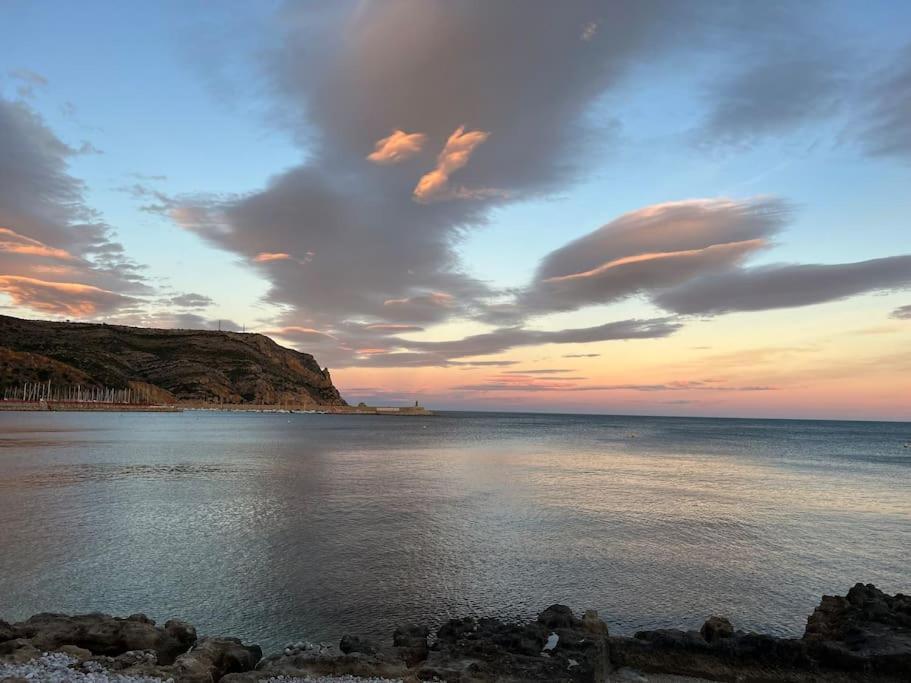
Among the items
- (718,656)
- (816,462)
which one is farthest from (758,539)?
(816,462)

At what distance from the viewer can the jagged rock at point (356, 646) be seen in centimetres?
1217

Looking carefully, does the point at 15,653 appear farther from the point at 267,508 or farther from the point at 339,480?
the point at 339,480

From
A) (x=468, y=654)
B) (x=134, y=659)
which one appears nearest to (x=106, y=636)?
(x=134, y=659)

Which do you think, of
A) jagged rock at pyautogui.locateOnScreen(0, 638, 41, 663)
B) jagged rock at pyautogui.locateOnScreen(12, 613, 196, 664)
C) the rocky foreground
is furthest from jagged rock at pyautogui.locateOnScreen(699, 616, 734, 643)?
jagged rock at pyautogui.locateOnScreen(0, 638, 41, 663)

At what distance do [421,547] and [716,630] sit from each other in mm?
12417

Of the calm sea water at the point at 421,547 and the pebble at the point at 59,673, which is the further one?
the calm sea water at the point at 421,547

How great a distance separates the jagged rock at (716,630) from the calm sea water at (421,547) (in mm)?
1995

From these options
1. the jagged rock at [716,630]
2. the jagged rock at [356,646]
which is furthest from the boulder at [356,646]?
the jagged rock at [716,630]

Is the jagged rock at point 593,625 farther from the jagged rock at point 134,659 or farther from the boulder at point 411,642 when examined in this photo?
the jagged rock at point 134,659

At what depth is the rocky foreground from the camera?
406 inches

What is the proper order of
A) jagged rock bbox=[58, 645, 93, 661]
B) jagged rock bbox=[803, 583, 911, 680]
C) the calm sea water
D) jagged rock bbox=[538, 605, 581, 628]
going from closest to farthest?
jagged rock bbox=[58, 645, 93, 661] < jagged rock bbox=[803, 583, 911, 680] < jagged rock bbox=[538, 605, 581, 628] < the calm sea water

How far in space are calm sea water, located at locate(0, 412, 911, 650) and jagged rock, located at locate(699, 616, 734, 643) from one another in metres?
2.00

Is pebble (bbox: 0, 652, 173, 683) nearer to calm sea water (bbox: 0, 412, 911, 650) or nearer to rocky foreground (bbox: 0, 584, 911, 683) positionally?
rocky foreground (bbox: 0, 584, 911, 683)

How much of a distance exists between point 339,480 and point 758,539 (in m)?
29.4
